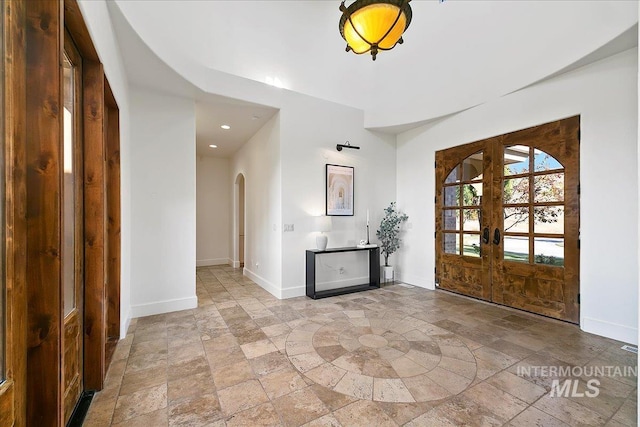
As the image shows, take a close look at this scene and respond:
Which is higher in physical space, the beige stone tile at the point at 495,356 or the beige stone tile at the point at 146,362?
the beige stone tile at the point at 495,356

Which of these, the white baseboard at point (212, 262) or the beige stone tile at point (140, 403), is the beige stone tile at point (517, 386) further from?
the white baseboard at point (212, 262)

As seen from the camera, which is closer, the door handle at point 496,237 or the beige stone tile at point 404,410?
the beige stone tile at point 404,410

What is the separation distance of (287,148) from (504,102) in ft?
11.1

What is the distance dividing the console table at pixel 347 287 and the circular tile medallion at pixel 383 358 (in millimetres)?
1080

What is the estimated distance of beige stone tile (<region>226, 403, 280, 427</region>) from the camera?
1845 millimetres

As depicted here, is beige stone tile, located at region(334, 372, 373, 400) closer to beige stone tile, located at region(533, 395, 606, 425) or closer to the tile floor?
the tile floor

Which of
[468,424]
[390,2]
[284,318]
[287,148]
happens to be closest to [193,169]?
[287,148]

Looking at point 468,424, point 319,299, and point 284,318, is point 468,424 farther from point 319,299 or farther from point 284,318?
point 319,299

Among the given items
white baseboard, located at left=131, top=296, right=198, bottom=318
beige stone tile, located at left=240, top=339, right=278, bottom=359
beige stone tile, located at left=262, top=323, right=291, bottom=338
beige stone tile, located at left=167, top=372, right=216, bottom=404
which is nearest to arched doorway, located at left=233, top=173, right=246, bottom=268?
white baseboard, located at left=131, top=296, right=198, bottom=318

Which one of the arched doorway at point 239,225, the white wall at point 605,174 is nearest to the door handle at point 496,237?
the white wall at point 605,174

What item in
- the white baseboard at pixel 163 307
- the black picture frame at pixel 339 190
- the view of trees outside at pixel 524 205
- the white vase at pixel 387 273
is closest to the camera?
the view of trees outside at pixel 524 205

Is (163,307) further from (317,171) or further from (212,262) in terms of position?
(212,262)

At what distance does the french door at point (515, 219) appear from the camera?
3541 millimetres

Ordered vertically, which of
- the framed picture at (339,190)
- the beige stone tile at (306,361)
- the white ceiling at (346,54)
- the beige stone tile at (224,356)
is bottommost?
the beige stone tile at (224,356)
